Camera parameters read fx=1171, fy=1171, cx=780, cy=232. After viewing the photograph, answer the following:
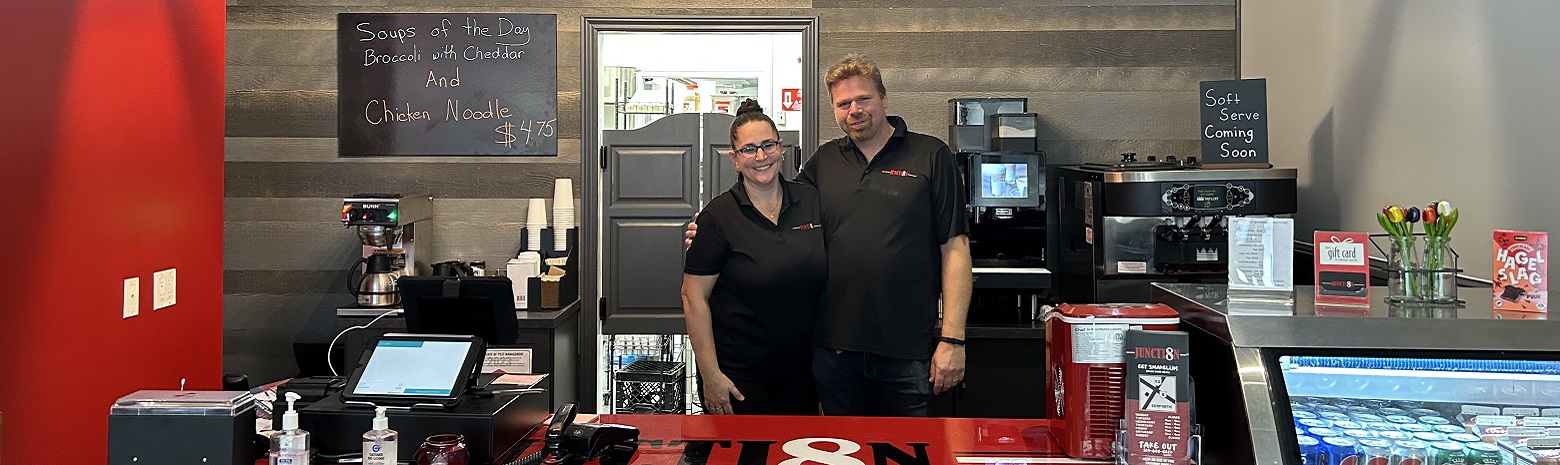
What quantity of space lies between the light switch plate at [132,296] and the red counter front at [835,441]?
4.29 feet

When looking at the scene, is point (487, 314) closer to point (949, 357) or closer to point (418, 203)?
point (949, 357)

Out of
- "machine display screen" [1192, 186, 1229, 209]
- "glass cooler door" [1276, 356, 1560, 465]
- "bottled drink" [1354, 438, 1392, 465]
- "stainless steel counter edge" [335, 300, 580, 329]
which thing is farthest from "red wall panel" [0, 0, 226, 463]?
"machine display screen" [1192, 186, 1229, 209]

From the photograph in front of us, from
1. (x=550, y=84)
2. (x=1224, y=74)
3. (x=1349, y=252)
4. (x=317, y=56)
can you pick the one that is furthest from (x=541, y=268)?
(x=1349, y=252)

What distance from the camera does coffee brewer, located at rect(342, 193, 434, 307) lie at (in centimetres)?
438

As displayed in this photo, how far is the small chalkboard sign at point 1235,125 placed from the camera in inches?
154

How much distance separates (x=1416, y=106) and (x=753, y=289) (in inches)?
80.3

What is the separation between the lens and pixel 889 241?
3041mm

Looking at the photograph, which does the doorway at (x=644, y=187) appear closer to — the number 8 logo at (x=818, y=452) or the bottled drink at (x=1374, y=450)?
the number 8 logo at (x=818, y=452)

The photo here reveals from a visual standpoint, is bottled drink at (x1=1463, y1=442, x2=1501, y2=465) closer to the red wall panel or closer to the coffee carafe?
the red wall panel

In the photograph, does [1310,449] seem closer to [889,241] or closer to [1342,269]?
[1342,269]

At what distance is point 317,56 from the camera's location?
4.93 meters

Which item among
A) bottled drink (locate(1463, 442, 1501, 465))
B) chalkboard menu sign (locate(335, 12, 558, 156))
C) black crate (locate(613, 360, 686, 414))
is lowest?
black crate (locate(613, 360, 686, 414))

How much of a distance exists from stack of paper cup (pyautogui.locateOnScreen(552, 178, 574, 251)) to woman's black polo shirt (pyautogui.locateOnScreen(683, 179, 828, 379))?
194 centimetres

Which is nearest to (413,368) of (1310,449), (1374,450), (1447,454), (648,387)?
(1310,449)
